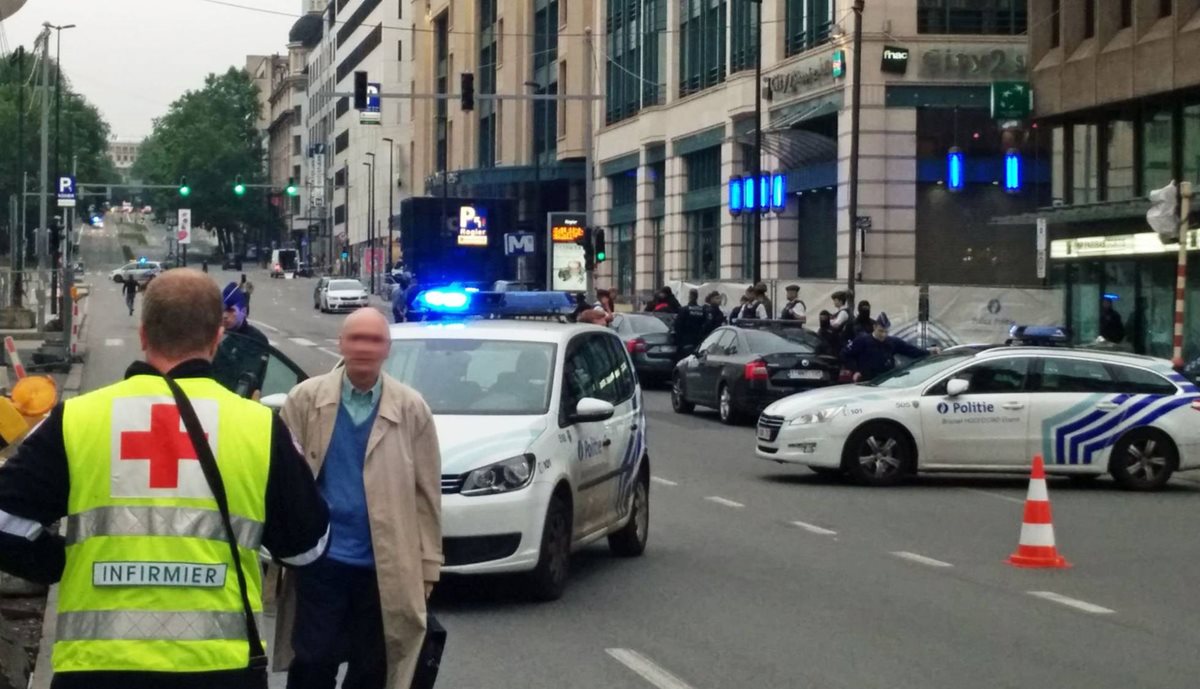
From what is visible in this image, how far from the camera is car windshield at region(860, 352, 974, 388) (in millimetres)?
19031

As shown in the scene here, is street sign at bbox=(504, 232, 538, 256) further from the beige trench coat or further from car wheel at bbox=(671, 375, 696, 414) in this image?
the beige trench coat

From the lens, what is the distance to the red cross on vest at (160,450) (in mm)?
4043

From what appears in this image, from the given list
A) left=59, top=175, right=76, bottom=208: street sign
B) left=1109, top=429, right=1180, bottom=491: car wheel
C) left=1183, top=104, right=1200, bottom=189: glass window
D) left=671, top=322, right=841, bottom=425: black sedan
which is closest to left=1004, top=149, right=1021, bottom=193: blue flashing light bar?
left=1183, top=104, right=1200, bottom=189: glass window

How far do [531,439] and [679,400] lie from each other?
18.5m

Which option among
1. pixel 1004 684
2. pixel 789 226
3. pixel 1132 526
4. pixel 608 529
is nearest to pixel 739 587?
pixel 608 529

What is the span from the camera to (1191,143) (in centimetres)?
3481

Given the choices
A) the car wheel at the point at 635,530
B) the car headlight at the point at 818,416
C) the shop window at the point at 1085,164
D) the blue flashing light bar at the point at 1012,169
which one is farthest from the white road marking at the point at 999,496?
the blue flashing light bar at the point at 1012,169

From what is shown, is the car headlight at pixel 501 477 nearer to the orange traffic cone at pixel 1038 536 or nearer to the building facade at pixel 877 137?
the orange traffic cone at pixel 1038 536

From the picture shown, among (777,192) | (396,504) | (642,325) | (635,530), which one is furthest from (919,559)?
(777,192)

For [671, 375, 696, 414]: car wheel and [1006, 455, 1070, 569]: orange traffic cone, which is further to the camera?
[671, 375, 696, 414]: car wheel

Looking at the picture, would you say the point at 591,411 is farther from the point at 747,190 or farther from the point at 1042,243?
the point at 747,190

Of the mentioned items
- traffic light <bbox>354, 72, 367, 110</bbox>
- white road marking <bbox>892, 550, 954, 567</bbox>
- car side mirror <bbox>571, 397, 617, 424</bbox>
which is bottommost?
white road marking <bbox>892, 550, 954, 567</bbox>

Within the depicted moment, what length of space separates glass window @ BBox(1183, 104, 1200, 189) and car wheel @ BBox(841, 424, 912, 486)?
1823 cm

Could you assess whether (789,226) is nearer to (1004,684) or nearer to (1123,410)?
(1123,410)
